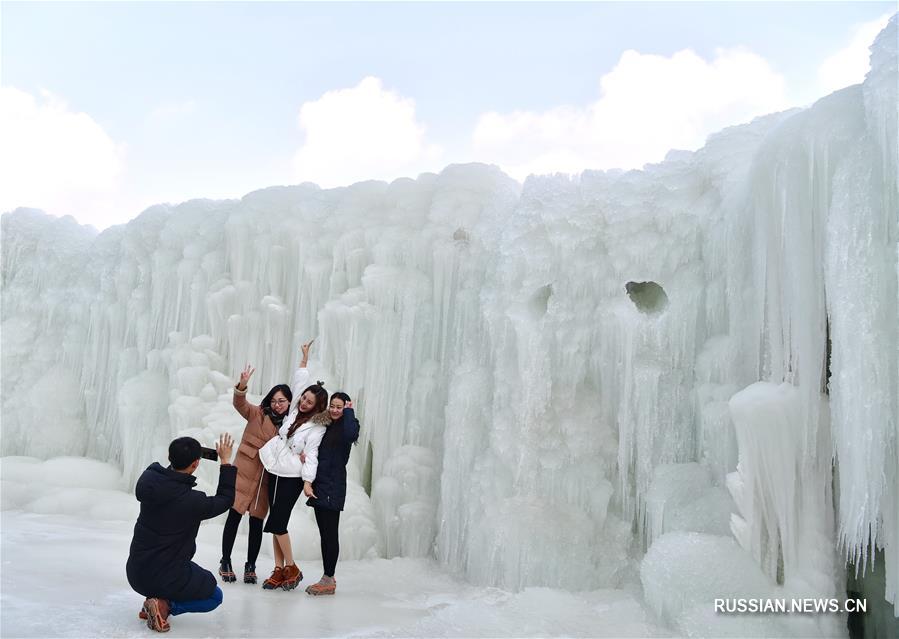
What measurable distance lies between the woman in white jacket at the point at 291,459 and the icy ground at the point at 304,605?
37 cm

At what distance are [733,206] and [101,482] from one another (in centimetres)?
870

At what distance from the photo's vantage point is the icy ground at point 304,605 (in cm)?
417

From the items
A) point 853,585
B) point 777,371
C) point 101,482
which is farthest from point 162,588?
point 101,482

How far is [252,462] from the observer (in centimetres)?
544

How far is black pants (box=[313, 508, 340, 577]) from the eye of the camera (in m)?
5.15

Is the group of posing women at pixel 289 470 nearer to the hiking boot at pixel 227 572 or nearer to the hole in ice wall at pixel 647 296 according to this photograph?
the hiking boot at pixel 227 572

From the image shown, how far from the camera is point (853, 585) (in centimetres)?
521

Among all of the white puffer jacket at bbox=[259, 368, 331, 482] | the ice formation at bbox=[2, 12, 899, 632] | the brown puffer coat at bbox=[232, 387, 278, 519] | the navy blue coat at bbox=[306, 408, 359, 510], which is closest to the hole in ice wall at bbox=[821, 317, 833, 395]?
the ice formation at bbox=[2, 12, 899, 632]

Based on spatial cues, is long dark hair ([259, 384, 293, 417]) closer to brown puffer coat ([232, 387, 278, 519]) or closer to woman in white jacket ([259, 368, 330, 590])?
brown puffer coat ([232, 387, 278, 519])

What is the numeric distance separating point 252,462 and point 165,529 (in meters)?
1.53

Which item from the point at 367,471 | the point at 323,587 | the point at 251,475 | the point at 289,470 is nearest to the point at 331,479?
the point at 289,470

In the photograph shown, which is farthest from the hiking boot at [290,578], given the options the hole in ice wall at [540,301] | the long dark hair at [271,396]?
the hole in ice wall at [540,301]

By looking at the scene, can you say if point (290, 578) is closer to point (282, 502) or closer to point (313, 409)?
point (282, 502)

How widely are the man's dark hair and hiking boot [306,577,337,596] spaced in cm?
181
